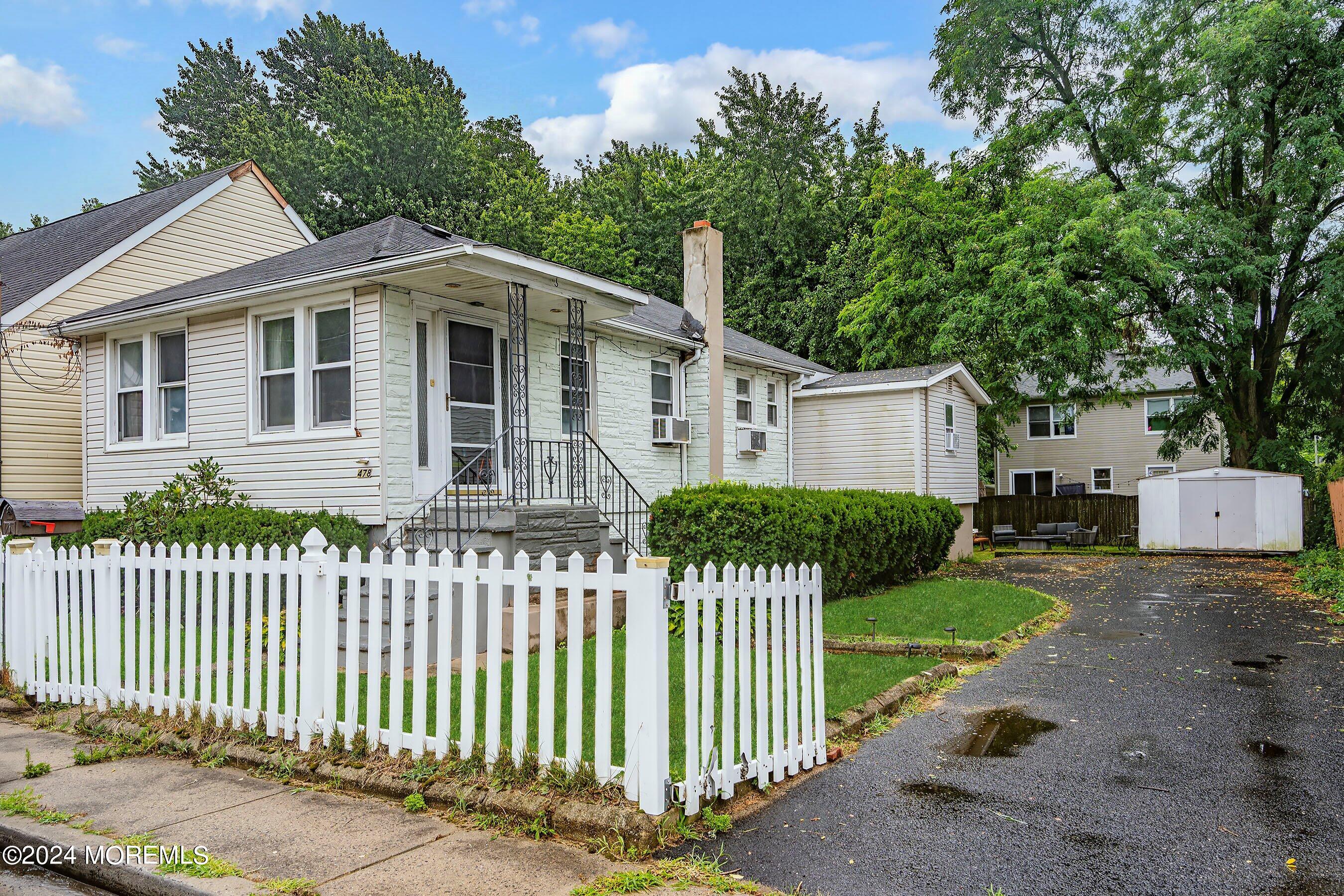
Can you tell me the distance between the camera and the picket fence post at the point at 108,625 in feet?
19.2

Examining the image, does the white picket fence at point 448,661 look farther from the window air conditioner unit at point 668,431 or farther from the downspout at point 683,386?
the downspout at point 683,386

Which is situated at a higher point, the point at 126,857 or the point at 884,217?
the point at 884,217

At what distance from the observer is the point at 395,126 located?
31359 millimetres

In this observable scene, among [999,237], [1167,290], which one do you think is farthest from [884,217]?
[1167,290]

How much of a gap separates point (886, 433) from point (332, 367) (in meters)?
12.9

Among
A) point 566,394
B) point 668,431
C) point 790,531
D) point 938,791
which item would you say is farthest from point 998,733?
point 668,431

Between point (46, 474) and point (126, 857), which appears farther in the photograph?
point (46, 474)

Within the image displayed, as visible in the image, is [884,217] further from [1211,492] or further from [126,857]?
[126,857]

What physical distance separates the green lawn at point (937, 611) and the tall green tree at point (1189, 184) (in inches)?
380

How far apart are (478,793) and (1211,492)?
24.6m

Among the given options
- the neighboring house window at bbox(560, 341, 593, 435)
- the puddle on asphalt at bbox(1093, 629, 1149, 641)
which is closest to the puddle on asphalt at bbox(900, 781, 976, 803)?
the puddle on asphalt at bbox(1093, 629, 1149, 641)

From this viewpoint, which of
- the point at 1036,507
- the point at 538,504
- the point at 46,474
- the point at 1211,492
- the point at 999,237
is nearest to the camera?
the point at 538,504

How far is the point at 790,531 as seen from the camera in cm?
1002

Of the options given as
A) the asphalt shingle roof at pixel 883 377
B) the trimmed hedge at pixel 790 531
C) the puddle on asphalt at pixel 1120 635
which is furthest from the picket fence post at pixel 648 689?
the asphalt shingle roof at pixel 883 377
